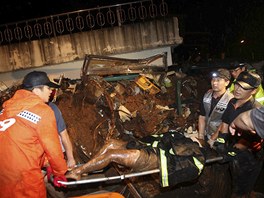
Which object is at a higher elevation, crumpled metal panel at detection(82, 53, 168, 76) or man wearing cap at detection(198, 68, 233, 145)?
crumpled metal panel at detection(82, 53, 168, 76)

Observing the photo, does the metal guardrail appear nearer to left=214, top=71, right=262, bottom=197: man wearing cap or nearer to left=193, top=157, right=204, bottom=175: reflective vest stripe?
left=214, top=71, right=262, bottom=197: man wearing cap

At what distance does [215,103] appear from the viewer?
4.71 meters

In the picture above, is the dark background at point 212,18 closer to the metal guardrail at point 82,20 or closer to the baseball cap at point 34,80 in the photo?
the metal guardrail at point 82,20

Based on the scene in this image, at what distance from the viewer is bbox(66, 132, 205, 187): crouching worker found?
3.09 m

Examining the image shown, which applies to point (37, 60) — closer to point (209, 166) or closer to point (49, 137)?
point (49, 137)

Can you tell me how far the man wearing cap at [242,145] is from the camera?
3926 mm

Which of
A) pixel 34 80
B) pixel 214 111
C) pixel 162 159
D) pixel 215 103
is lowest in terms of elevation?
pixel 162 159

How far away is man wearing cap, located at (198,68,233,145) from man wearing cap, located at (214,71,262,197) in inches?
11.5

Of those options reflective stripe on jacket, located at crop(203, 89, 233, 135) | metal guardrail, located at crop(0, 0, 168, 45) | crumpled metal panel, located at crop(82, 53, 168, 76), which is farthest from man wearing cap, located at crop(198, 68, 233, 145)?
metal guardrail, located at crop(0, 0, 168, 45)

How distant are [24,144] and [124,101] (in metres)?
3.97

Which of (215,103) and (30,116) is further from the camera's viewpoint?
(215,103)

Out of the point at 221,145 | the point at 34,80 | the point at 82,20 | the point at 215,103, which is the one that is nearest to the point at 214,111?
the point at 215,103

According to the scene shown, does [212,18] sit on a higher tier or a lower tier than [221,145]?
higher

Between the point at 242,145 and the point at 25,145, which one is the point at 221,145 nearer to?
the point at 242,145
